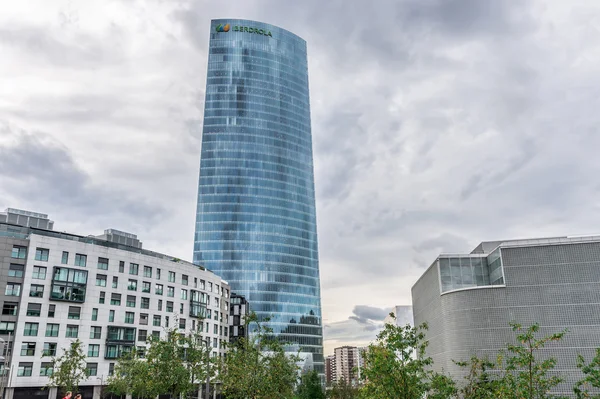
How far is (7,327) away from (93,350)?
14664 millimetres

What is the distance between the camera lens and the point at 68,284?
77.5m

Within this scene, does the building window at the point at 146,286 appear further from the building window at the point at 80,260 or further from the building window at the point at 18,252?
the building window at the point at 18,252

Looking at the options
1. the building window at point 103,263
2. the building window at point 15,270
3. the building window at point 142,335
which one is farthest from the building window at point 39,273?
the building window at point 142,335

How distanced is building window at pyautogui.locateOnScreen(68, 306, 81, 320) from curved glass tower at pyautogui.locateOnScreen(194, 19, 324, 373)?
76207mm

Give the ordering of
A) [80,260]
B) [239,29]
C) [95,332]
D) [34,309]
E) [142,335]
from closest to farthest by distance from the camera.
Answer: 1. [34,309]
2. [95,332]
3. [80,260]
4. [142,335]
5. [239,29]

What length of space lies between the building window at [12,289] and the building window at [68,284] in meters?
4.84

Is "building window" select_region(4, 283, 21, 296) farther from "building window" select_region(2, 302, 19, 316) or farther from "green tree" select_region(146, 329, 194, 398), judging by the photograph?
"green tree" select_region(146, 329, 194, 398)

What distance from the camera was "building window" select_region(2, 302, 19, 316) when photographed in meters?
70.1

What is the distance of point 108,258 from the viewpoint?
278ft

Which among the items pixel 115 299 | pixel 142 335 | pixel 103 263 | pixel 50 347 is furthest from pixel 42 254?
pixel 142 335

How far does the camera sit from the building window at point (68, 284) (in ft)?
249

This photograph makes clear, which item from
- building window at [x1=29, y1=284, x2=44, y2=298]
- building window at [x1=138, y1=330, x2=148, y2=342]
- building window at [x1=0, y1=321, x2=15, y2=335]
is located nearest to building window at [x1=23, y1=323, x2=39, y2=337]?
building window at [x1=0, y1=321, x2=15, y2=335]

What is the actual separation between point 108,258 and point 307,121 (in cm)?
12163

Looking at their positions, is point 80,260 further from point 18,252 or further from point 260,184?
point 260,184
